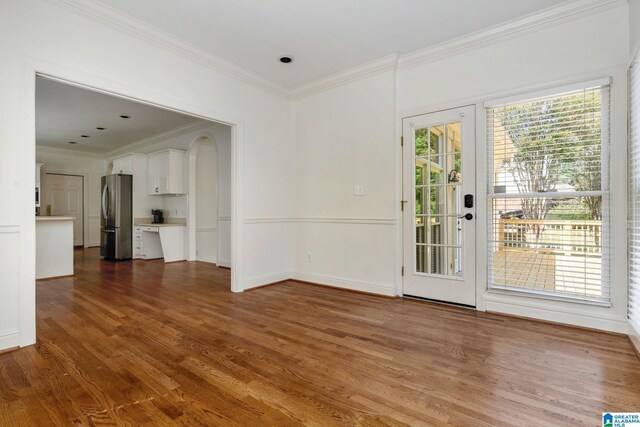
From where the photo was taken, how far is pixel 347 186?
4.07 metres

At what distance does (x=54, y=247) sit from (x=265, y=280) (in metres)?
3.33

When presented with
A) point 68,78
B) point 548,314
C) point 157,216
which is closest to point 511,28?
point 548,314

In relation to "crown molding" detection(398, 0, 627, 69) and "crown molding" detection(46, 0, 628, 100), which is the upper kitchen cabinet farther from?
"crown molding" detection(398, 0, 627, 69)

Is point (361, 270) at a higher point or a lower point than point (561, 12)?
lower

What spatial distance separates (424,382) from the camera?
6.02 feet

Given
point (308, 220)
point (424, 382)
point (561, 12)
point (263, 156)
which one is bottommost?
point (424, 382)

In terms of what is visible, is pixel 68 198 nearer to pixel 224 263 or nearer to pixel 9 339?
pixel 224 263

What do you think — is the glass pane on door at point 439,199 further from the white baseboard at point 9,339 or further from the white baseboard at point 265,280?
the white baseboard at point 9,339

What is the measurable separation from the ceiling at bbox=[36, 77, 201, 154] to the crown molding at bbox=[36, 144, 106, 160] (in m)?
0.35

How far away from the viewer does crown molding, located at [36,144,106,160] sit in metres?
8.10

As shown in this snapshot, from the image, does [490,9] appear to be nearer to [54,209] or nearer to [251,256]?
[251,256]

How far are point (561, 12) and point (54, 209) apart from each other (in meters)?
10.8

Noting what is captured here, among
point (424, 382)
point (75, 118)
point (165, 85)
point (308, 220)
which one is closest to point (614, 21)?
point (424, 382)

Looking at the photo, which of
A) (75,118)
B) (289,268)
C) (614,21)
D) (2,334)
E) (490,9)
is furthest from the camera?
(75,118)
